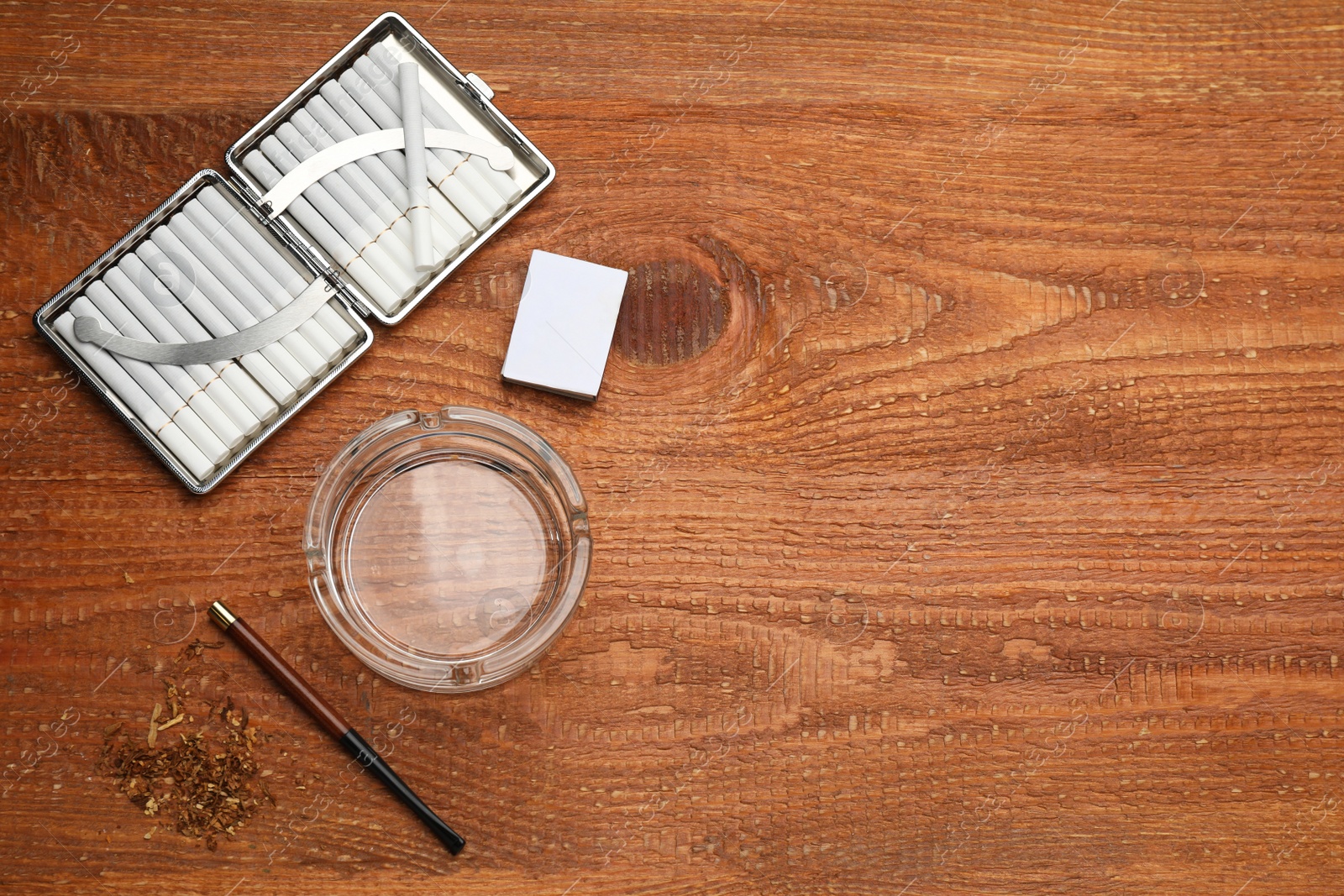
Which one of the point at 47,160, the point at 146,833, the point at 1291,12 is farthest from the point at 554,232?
the point at 1291,12

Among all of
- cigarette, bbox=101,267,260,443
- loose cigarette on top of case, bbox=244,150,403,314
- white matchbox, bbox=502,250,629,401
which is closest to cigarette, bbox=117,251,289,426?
cigarette, bbox=101,267,260,443

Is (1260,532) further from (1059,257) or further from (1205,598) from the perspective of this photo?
(1059,257)

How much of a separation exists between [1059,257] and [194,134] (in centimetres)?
85

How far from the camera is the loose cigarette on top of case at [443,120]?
877 millimetres

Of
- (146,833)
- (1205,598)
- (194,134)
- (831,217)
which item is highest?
(194,134)

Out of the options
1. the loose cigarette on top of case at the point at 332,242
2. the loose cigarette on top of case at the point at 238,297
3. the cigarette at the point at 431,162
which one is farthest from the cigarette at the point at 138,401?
the cigarette at the point at 431,162

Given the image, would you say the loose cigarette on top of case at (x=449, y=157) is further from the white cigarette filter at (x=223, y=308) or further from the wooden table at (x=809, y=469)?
the white cigarette filter at (x=223, y=308)

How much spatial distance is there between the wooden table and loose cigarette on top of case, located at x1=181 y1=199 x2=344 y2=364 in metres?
0.05

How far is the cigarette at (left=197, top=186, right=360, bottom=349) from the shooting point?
0.86 meters

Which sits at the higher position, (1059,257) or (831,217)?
(831,217)

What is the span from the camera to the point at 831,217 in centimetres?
92

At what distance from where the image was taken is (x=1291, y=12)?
3.14ft

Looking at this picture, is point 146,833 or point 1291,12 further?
point 1291,12

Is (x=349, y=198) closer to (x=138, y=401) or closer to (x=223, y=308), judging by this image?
(x=223, y=308)
